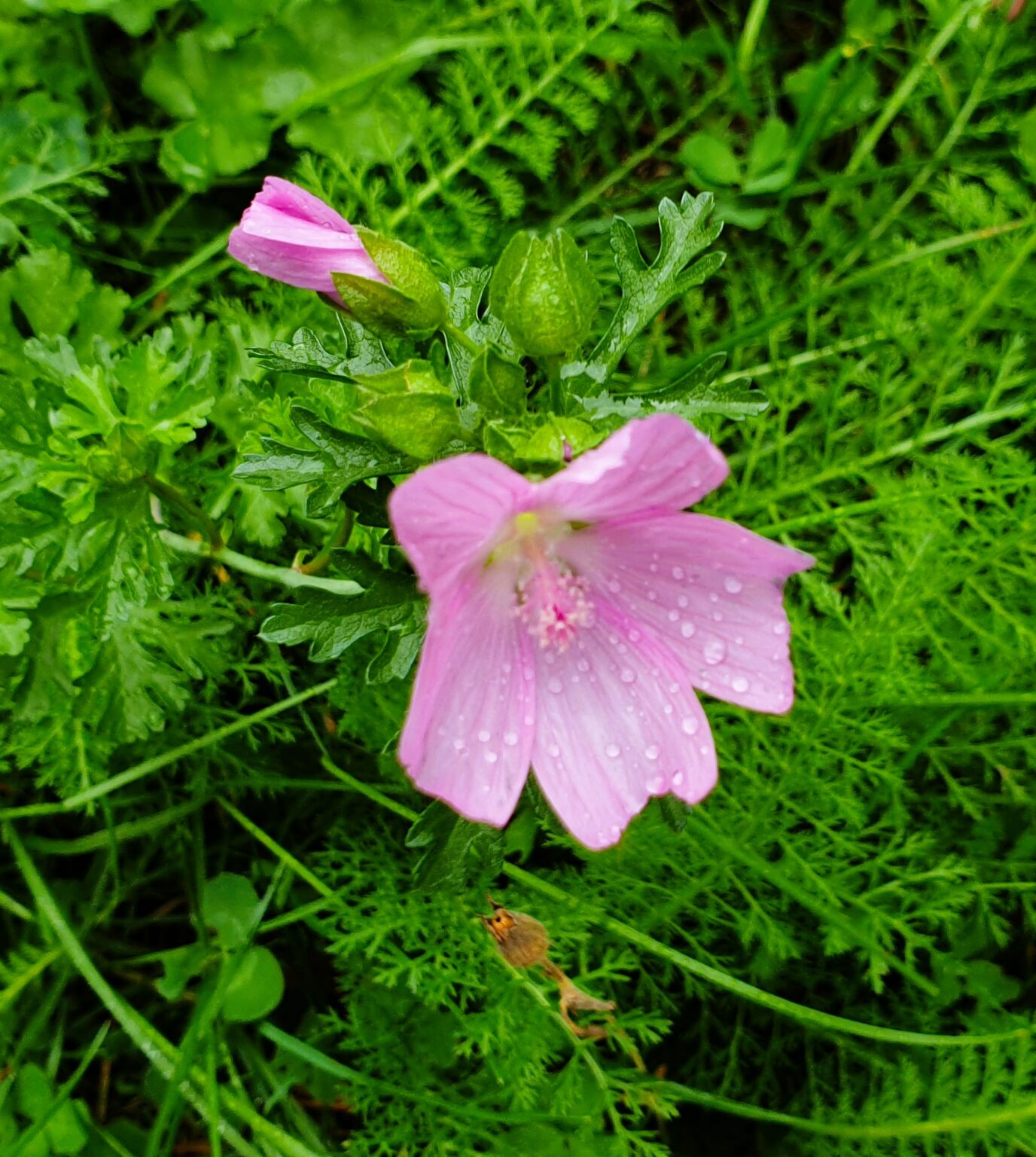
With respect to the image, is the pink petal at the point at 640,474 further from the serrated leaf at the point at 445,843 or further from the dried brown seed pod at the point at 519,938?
the dried brown seed pod at the point at 519,938

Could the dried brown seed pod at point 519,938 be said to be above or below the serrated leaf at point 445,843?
below

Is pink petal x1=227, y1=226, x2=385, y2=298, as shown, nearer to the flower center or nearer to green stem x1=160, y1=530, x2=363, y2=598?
the flower center

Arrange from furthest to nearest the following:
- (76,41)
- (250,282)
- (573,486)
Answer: (76,41), (250,282), (573,486)

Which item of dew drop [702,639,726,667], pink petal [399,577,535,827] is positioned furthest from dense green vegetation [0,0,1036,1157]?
dew drop [702,639,726,667]

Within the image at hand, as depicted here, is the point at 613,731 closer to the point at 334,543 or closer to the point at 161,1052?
the point at 334,543

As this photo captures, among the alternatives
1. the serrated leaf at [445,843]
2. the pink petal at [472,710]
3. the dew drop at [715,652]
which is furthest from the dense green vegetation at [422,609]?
the dew drop at [715,652]

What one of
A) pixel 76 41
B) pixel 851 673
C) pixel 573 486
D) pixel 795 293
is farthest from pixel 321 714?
pixel 76 41

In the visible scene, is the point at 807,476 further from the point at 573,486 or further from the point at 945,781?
the point at 573,486
